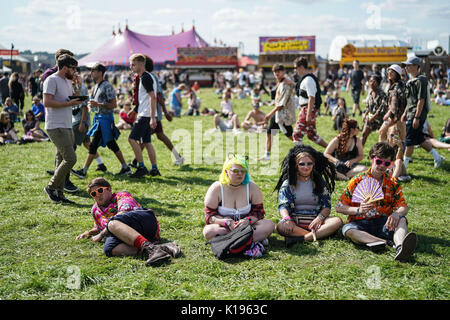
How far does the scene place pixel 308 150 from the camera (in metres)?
4.80

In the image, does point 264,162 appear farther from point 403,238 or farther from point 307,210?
point 403,238

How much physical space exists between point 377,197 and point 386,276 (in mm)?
985

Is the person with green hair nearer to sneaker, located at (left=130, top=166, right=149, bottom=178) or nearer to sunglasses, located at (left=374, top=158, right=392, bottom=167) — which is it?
sunglasses, located at (left=374, top=158, right=392, bottom=167)

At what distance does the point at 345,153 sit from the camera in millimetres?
7168

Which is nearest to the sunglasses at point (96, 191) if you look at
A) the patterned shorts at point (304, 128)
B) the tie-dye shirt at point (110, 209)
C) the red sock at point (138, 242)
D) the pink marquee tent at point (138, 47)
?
the tie-dye shirt at point (110, 209)

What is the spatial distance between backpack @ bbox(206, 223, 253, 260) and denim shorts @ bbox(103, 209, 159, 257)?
72 centimetres

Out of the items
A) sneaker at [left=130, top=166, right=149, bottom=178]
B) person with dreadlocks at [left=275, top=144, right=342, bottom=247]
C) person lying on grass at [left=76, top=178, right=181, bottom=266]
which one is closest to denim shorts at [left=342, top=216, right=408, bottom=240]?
person with dreadlocks at [left=275, top=144, right=342, bottom=247]

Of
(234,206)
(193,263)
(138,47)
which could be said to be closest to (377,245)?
(234,206)

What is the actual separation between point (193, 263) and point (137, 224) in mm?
742

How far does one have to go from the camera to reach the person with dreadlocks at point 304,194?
4.66 metres

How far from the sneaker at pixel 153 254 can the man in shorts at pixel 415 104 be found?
5.32 metres

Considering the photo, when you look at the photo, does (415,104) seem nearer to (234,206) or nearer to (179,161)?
(234,206)

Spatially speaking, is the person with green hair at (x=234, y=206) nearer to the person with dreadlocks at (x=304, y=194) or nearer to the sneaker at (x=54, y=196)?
the person with dreadlocks at (x=304, y=194)
